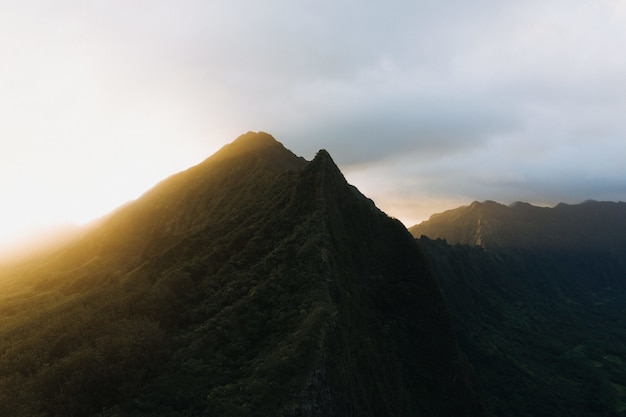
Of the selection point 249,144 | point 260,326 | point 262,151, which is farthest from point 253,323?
point 249,144

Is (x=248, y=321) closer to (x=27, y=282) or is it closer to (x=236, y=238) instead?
(x=236, y=238)

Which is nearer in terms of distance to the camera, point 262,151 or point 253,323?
point 253,323

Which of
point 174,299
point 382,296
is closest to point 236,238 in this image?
point 174,299

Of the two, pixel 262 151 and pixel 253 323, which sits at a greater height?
pixel 262 151

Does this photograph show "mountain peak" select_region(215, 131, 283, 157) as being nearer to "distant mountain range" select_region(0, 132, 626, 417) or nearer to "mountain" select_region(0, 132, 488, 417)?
"distant mountain range" select_region(0, 132, 626, 417)

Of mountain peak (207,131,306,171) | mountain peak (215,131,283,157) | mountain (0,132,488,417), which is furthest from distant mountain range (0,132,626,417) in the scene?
mountain peak (215,131,283,157)

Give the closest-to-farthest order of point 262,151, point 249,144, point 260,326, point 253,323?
1. point 260,326
2. point 253,323
3. point 262,151
4. point 249,144

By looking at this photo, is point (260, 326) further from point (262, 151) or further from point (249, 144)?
point (249, 144)

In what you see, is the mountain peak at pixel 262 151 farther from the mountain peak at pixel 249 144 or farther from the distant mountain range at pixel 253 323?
the distant mountain range at pixel 253 323

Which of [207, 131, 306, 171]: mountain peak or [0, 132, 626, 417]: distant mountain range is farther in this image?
[207, 131, 306, 171]: mountain peak
